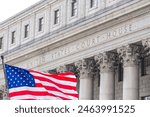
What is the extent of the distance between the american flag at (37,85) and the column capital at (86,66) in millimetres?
27360

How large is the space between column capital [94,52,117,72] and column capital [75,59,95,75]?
102 inches

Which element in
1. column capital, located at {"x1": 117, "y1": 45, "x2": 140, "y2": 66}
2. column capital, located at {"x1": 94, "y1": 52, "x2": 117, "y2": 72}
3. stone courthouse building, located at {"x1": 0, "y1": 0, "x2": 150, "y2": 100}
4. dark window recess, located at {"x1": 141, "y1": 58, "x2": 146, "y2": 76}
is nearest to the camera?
stone courthouse building, located at {"x1": 0, "y1": 0, "x2": 150, "y2": 100}

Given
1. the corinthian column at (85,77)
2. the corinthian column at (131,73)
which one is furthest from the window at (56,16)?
the corinthian column at (131,73)

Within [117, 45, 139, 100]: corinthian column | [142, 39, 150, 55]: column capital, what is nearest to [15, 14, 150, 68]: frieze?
[142, 39, 150, 55]: column capital

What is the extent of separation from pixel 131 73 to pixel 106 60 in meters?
3.95

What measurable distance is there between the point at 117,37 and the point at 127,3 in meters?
2.97

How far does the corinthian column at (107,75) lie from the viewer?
42500 mm

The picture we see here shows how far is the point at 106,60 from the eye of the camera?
42750mm

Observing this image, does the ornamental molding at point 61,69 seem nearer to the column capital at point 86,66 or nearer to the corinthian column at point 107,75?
the column capital at point 86,66

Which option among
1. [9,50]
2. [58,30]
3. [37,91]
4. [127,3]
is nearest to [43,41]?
[58,30]

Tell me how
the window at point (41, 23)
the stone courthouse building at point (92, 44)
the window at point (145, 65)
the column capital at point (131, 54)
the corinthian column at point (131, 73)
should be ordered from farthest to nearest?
the window at point (41, 23)
the window at point (145, 65)
the column capital at point (131, 54)
the stone courthouse building at point (92, 44)
the corinthian column at point (131, 73)

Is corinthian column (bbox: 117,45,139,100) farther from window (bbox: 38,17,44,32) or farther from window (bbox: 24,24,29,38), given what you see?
window (bbox: 24,24,29,38)

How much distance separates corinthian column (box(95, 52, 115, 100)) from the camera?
4250cm

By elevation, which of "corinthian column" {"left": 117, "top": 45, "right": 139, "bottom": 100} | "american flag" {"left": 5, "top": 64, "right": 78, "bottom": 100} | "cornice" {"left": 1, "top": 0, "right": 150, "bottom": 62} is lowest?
"american flag" {"left": 5, "top": 64, "right": 78, "bottom": 100}
